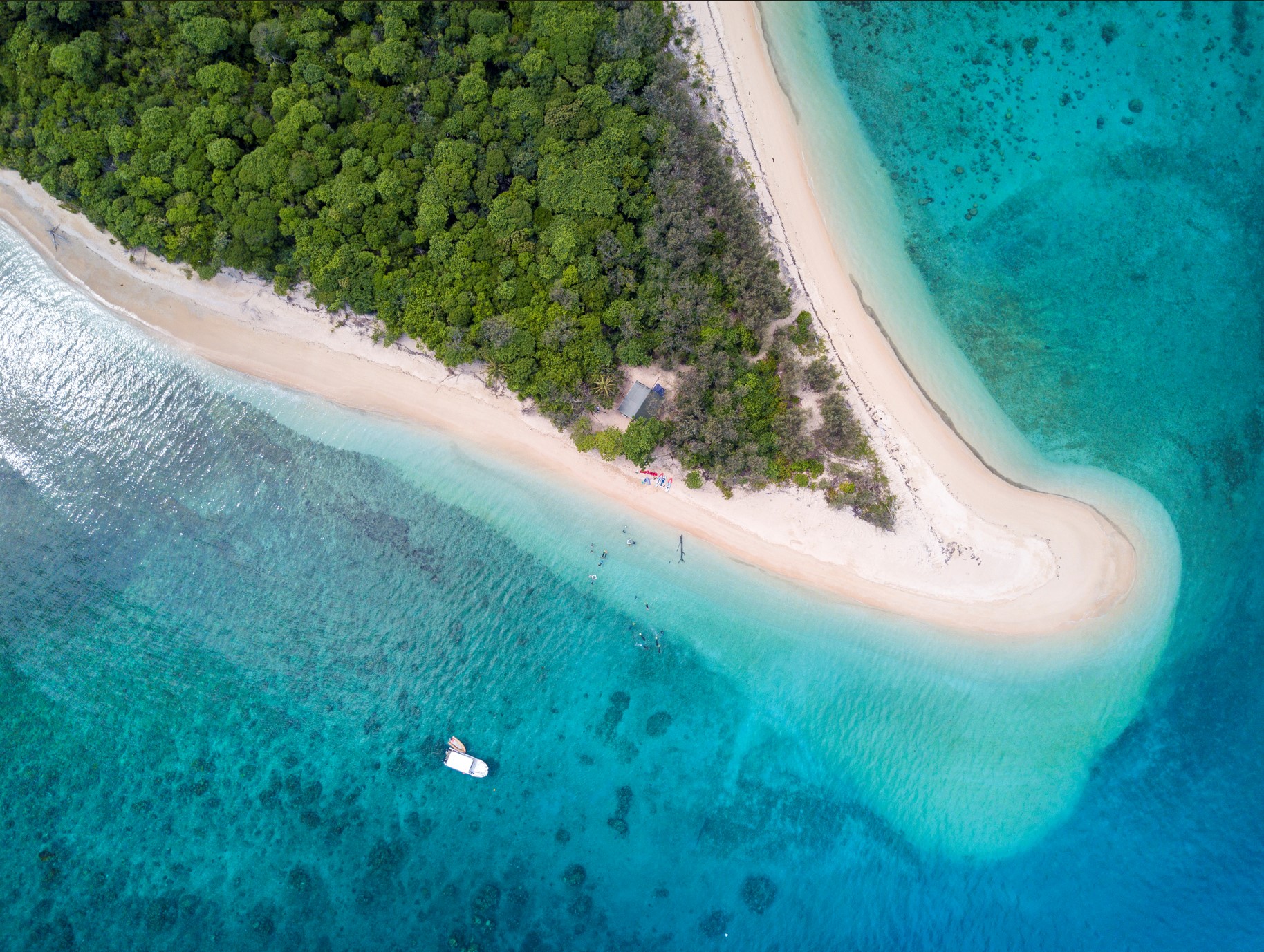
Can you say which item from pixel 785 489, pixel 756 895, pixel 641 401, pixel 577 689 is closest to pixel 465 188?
pixel 641 401

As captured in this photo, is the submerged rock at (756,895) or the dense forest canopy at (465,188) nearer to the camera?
the dense forest canopy at (465,188)

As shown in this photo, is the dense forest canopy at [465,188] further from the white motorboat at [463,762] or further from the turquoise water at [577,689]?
the white motorboat at [463,762]

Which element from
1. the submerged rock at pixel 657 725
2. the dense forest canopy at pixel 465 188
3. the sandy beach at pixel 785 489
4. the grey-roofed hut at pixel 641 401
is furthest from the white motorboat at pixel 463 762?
the grey-roofed hut at pixel 641 401

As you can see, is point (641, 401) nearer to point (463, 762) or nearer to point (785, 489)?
point (785, 489)

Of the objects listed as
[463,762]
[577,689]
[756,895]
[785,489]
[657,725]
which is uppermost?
[785,489]

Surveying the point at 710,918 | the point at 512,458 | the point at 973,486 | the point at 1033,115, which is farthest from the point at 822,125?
the point at 710,918

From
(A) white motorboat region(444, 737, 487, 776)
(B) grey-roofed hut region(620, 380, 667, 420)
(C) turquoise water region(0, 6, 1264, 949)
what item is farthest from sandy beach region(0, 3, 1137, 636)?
(A) white motorboat region(444, 737, 487, 776)
